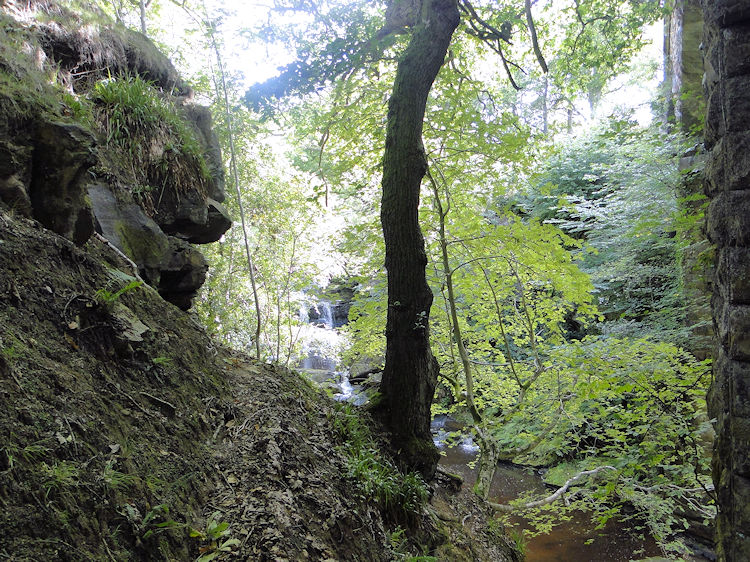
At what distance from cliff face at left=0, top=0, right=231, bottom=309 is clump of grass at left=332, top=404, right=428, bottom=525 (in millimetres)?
2628

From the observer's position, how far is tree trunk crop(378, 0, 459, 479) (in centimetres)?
431

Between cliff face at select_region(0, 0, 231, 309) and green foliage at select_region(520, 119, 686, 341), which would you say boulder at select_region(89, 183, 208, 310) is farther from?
green foliage at select_region(520, 119, 686, 341)

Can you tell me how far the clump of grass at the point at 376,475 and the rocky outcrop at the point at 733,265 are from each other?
8.92ft

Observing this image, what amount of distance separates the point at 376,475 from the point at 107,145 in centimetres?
430

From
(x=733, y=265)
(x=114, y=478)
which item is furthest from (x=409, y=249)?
(x=114, y=478)

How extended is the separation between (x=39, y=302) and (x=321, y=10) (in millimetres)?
4504

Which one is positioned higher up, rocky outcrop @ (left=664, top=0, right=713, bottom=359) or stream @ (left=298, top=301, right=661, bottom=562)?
rocky outcrop @ (left=664, top=0, right=713, bottom=359)

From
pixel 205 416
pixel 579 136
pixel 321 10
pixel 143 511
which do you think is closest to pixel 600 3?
pixel 321 10

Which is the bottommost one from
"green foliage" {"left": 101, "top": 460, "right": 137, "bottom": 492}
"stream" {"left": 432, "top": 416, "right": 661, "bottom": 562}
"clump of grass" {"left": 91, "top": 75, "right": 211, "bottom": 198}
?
"stream" {"left": 432, "top": 416, "right": 661, "bottom": 562}

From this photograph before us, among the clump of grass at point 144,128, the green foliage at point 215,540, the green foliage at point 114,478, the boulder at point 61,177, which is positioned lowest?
the green foliage at point 215,540

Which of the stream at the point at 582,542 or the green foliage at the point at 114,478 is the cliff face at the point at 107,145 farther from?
the stream at the point at 582,542

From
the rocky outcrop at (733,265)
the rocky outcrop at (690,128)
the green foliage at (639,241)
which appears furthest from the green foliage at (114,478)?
the green foliage at (639,241)

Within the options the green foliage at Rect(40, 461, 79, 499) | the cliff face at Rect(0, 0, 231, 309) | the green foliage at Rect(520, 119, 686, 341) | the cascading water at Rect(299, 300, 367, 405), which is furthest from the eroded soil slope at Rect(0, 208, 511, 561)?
the green foliage at Rect(520, 119, 686, 341)

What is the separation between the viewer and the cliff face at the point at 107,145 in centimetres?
302
